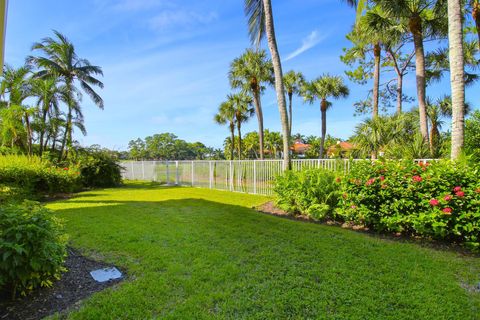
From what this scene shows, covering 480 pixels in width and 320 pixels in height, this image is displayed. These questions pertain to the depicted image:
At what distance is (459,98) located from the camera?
5.18 meters

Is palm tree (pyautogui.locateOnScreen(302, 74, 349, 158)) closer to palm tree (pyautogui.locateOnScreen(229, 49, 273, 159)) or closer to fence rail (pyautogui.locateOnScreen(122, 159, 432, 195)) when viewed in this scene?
palm tree (pyautogui.locateOnScreen(229, 49, 273, 159))

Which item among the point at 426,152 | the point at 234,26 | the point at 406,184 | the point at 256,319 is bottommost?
the point at 256,319

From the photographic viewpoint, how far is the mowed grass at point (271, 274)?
2359 millimetres

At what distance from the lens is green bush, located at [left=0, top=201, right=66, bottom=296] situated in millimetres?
2244

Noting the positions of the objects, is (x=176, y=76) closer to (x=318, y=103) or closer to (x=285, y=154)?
(x=285, y=154)

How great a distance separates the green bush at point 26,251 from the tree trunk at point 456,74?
6.60 m

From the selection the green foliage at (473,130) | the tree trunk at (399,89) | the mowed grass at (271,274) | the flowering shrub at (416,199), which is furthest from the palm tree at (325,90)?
the mowed grass at (271,274)

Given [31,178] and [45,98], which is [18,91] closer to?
[45,98]

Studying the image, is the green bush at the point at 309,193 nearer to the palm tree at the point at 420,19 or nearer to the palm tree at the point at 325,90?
the palm tree at the point at 420,19

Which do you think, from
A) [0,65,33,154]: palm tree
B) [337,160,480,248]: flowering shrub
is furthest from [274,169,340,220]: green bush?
[0,65,33,154]: palm tree

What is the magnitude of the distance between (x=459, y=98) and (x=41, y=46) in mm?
20669

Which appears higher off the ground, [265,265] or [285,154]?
[285,154]

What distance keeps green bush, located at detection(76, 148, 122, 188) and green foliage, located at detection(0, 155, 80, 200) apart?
1.34 m

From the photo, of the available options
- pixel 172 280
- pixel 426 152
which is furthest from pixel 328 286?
pixel 426 152
